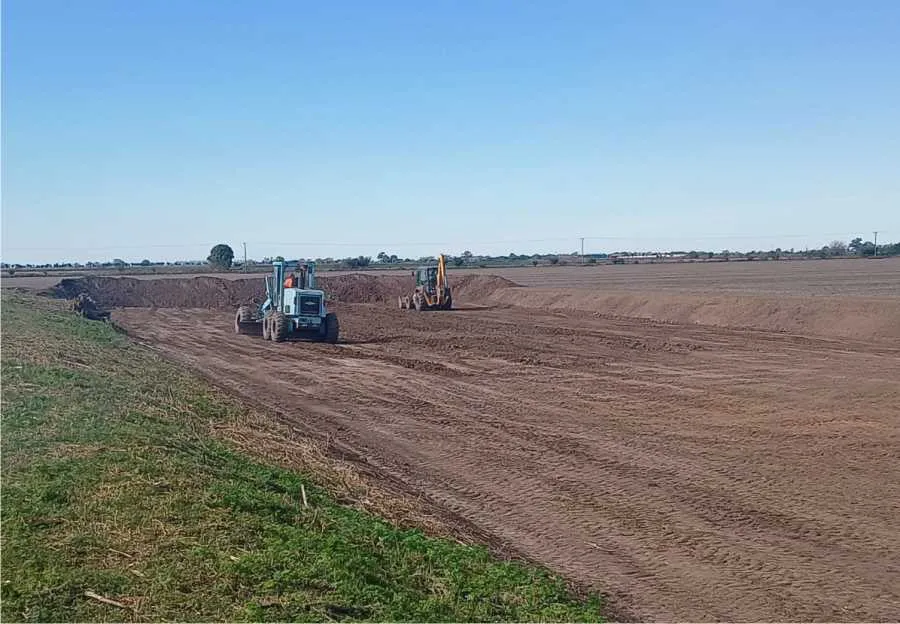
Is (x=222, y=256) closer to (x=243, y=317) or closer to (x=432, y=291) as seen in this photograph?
(x=432, y=291)

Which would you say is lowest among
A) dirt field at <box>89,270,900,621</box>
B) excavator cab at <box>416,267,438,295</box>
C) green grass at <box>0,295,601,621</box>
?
dirt field at <box>89,270,900,621</box>

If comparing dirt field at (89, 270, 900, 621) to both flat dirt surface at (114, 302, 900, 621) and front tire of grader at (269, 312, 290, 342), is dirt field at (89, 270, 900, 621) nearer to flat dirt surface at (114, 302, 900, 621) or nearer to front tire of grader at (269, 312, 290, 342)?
flat dirt surface at (114, 302, 900, 621)

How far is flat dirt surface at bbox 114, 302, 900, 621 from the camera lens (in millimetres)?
8727

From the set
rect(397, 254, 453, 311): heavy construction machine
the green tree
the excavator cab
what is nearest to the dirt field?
rect(397, 254, 453, 311): heavy construction machine

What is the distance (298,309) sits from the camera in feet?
101

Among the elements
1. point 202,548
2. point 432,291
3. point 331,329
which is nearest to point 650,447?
point 202,548

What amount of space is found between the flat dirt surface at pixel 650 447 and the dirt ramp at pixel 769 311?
264 cm

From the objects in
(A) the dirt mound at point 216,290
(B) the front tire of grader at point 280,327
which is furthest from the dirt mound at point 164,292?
(B) the front tire of grader at point 280,327

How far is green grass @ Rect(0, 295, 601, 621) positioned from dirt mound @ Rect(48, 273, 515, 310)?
49.9 meters

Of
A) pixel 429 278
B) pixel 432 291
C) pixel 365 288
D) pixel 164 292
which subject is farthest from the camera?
pixel 365 288

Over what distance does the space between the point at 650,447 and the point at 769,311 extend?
2575cm

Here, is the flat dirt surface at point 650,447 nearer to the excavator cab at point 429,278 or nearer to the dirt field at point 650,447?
the dirt field at point 650,447

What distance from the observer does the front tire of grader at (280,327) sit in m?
31.0

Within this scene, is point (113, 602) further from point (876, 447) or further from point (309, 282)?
point (309, 282)
